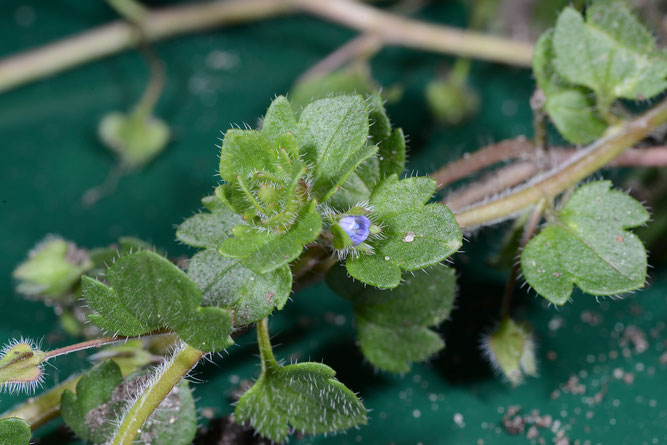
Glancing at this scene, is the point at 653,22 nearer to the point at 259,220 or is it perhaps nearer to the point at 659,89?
the point at 659,89

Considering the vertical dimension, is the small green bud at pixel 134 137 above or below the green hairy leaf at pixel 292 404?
below

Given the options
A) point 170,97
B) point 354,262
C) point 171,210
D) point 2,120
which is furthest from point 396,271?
point 2,120

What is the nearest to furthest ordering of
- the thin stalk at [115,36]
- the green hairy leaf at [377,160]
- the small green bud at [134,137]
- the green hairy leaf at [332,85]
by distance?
the green hairy leaf at [377,160], the green hairy leaf at [332,85], the small green bud at [134,137], the thin stalk at [115,36]

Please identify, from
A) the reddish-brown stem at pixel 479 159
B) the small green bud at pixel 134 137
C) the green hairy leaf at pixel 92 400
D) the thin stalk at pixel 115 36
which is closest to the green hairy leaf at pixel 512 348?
the reddish-brown stem at pixel 479 159

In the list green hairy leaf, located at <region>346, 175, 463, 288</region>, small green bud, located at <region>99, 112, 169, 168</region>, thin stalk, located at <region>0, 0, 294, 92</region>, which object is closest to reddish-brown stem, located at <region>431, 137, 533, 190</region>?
green hairy leaf, located at <region>346, 175, 463, 288</region>

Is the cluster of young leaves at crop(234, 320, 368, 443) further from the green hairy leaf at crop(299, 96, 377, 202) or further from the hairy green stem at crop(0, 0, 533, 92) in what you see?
the hairy green stem at crop(0, 0, 533, 92)

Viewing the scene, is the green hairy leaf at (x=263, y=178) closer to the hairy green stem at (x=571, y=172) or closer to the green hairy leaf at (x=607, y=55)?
the hairy green stem at (x=571, y=172)
